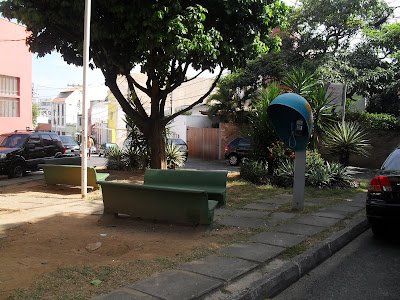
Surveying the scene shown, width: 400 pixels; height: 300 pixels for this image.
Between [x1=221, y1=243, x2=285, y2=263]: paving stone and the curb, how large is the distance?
0.30 metres

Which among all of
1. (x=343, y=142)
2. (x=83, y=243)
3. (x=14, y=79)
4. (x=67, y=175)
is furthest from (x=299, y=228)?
(x=14, y=79)

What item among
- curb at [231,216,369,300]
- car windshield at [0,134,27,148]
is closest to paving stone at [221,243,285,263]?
curb at [231,216,369,300]

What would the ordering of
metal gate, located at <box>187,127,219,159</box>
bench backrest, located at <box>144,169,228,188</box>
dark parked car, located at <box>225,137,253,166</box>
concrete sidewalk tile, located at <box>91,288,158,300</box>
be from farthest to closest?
metal gate, located at <box>187,127,219,159</box> < dark parked car, located at <box>225,137,253,166</box> < bench backrest, located at <box>144,169,228,188</box> < concrete sidewalk tile, located at <box>91,288,158,300</box>

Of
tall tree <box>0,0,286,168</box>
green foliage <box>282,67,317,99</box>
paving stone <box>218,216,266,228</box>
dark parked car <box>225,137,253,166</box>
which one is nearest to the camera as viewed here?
paving stone <box>218,216,266,228</box>

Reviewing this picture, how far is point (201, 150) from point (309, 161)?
1487 cm

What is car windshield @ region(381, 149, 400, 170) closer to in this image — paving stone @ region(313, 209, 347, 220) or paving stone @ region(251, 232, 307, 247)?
paving stone @ region(313, 209, 347, 220)

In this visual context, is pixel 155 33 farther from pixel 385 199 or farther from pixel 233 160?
pixel 233 160

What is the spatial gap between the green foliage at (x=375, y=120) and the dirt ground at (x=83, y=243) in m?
14.0

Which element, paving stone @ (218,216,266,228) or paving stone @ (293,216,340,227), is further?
paving stone @ (293,216,340,227)

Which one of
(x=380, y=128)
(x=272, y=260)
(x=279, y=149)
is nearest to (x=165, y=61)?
(x=279, y=149)

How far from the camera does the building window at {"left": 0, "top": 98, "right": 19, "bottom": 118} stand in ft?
66.1

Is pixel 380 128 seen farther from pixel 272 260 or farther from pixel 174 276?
pixel 174 276

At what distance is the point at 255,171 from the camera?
36.7 ft

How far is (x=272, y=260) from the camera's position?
14.5 ft
